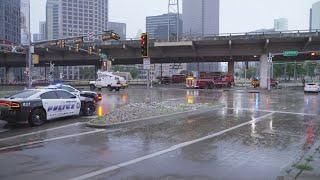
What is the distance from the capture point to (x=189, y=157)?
10.8m

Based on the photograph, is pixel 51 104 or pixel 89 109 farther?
pixel 89 109

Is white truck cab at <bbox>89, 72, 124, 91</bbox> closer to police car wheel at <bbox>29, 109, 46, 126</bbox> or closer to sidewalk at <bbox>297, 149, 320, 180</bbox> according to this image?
police car wheel at <bbox>29, 109, 46, 126</bbox>

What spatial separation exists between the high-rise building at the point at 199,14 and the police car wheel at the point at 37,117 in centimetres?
11305

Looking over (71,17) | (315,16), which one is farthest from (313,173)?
(315,16)

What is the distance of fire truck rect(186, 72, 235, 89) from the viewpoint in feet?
219

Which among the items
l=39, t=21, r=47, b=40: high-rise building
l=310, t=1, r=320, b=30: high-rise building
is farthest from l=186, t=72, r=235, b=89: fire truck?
l=310, t=1, r=320, b=30: high-rise building

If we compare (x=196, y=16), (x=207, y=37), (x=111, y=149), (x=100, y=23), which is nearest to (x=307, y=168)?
(x=111, y=149)

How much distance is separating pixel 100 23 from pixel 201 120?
3046 inches

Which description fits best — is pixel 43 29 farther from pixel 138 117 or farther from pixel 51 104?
pixel 138 117

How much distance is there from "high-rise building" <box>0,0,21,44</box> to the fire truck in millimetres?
26141

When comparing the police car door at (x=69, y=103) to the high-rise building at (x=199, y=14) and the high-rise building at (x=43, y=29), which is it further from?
the high-rise building at (x=199, y=14)

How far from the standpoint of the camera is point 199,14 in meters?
132

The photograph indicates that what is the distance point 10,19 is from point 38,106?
165ft

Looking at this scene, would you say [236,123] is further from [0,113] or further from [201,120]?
[0,113]
